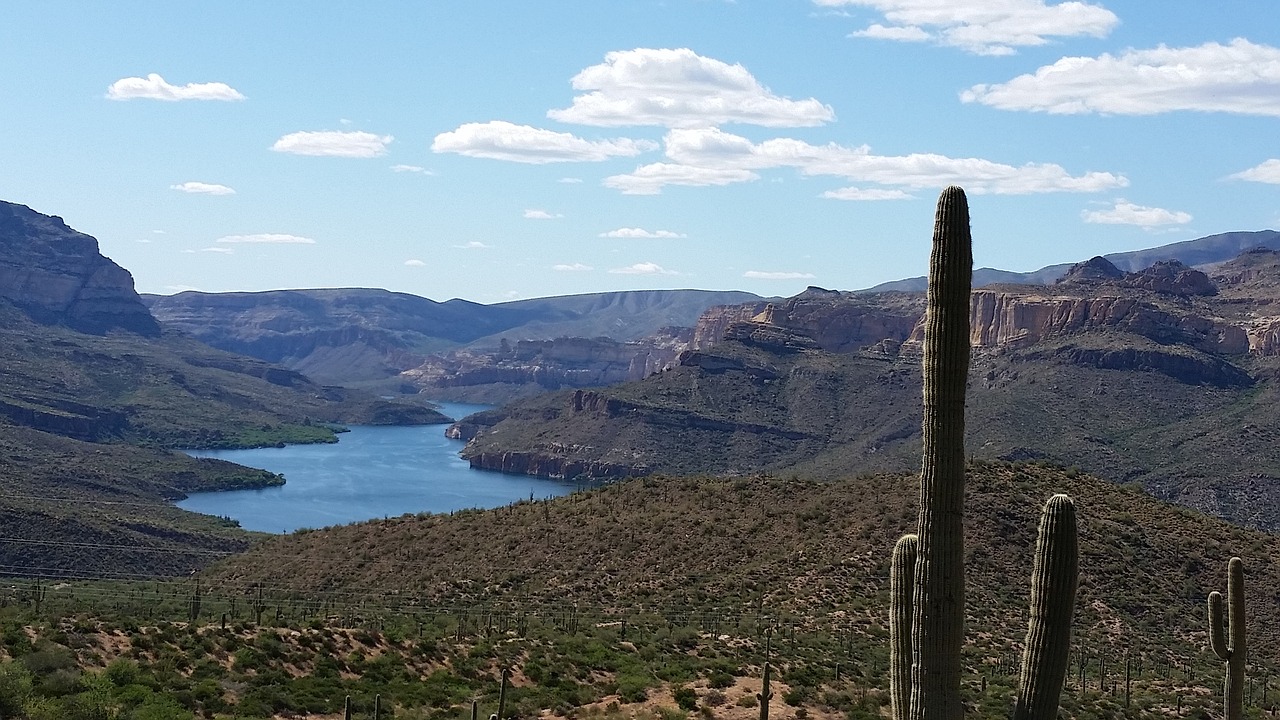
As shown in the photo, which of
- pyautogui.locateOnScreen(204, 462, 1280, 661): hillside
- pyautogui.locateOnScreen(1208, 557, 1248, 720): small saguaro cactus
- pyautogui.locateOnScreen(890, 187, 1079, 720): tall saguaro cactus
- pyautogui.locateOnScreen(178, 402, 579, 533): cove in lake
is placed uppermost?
pyautogui.locateOnScreen(890, 187, 1079, 720): tall saguaro cactus

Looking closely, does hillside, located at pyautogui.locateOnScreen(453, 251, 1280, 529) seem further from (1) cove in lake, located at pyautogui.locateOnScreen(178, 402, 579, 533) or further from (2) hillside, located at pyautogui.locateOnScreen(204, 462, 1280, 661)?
(2) hillside, located at pyautogui.locateOnScreen(204, 462, 1280, 661)

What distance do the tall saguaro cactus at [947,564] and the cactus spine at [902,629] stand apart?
0.01 m

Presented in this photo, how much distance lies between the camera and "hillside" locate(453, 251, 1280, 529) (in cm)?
11100

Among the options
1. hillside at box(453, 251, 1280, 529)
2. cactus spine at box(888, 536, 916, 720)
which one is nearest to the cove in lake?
hillside at box(453, 251, 1280, 529)

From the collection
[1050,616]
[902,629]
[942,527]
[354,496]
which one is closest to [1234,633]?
[1050,616]

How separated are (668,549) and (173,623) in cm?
2300

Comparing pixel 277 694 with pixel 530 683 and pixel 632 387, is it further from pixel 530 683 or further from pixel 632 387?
pixel 632 387

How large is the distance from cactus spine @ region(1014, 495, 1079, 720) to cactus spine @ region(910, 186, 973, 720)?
1.03m

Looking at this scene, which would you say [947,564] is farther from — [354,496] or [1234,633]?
[354,496]

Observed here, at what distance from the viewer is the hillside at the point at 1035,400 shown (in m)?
111

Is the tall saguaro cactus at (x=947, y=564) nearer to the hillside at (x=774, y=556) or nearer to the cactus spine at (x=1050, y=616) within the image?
the cactus spine at (x=1050, y=616)

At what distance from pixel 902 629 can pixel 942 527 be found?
1.41m

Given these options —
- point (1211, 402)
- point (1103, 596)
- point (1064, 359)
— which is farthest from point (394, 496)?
point (1103, 596)

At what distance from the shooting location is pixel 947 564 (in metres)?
15.1
